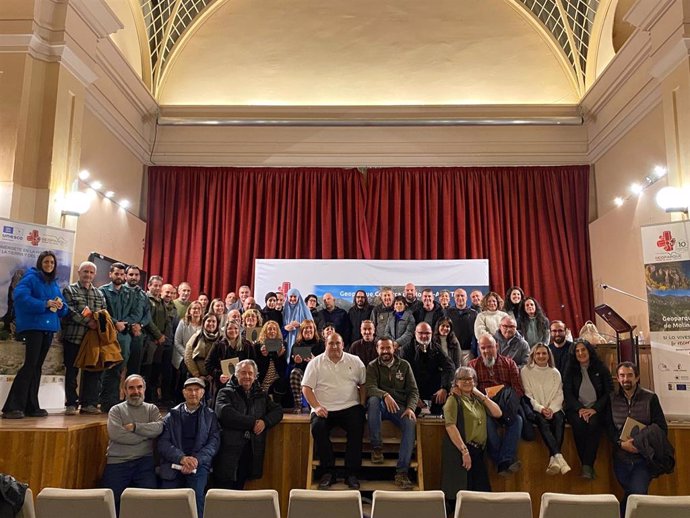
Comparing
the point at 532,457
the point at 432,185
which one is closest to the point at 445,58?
the point at 432,185

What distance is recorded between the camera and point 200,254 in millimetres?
9227

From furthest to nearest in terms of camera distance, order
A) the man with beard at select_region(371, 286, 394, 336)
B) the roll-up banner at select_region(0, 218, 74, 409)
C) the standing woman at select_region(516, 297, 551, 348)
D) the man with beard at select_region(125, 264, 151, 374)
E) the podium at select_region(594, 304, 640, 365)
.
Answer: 1. the man with beard at select_region(371, 286, 394, 336)
2. the standing woman at select_region(516, 297, 551, 348)
3. the man with beard at select_region(125, 264, 151, 374)
4. the podium at select_region(594, 304, 640, 365)
5. the roll-up banner at select_region(0, 218, 74, 409)

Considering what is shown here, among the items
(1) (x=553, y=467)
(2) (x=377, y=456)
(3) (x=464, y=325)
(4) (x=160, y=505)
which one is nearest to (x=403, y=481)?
(2) (x=377, y=456)

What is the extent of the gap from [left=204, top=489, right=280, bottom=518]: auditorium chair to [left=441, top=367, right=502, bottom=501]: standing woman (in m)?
2.31

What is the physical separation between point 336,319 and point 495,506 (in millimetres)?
4323

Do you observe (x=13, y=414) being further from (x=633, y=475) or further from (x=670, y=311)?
(x=670, y=311)

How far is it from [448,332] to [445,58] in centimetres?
534

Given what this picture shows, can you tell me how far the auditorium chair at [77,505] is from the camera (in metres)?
2.56

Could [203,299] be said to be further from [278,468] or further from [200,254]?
[200,254]

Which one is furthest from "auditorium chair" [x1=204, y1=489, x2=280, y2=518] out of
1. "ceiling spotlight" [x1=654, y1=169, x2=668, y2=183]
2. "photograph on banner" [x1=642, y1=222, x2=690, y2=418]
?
"ceiling spotlight" [x1=654, y1=169, x2=668, y2=183]

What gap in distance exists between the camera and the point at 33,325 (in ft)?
15.6

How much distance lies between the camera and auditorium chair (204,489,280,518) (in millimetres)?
2557

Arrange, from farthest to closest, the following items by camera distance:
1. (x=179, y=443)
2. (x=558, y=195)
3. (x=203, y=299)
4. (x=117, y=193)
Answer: (x=558, y=195)
(x=117, y=193)
(x=203, y=299)
(x=179, y=443)

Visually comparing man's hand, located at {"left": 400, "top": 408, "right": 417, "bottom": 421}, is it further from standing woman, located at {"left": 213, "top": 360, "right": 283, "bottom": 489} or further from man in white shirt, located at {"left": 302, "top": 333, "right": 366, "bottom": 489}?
standing woman, located at {"left": 213, "top": 360, "right": 283, "bottom": 489}
